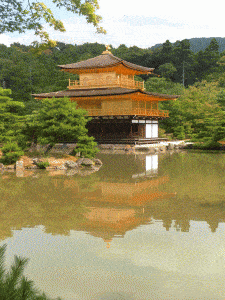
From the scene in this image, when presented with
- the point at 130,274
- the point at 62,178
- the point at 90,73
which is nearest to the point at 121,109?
the point at 90,73

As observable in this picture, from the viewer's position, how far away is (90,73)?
116 feet

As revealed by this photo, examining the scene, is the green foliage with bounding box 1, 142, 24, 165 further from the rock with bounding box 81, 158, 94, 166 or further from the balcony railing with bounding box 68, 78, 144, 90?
the balcony railing with bounding box 68, 78, 144, 90

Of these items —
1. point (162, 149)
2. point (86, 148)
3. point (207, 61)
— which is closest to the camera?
point (86, 148)

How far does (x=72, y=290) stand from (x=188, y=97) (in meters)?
38.1

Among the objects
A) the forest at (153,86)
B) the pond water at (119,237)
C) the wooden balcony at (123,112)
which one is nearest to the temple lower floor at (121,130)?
the wooden balcony at (123,112)

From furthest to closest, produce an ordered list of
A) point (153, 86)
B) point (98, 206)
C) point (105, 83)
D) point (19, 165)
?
point (153, 86) < point (105, 83) < point (19, 165) < point (98, 206)

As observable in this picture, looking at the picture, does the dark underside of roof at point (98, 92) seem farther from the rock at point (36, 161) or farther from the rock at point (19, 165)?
the rock at point (19, 165)

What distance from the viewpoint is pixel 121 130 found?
3288cm

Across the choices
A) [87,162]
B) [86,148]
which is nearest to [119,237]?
[87,162]

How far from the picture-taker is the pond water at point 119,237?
471 centimetres

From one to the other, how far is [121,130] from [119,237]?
26399 mm

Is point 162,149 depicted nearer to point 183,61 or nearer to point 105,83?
point 105,83

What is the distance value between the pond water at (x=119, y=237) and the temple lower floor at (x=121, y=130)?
63.3ft

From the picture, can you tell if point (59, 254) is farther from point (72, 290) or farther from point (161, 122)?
point (161, 122)
